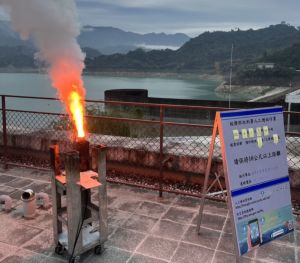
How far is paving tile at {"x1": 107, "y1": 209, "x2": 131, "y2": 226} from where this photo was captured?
4.53 metres

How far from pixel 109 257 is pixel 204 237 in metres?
1.24

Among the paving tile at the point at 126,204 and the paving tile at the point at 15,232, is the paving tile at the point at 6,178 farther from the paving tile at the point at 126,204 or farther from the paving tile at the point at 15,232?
the paving tile at the point at 126,204

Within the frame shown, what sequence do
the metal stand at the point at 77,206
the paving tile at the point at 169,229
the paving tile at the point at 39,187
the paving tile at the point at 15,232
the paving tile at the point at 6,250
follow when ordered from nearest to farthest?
1. the metal stand at the point at 77,206
2. the paving tile at the point at 6,250
3. the paving tile at the point at 15,232
4. the paving tile at the point at 169,229
5. the paving tile at the point at 39,187

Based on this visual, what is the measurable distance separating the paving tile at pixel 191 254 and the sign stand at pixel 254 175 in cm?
59

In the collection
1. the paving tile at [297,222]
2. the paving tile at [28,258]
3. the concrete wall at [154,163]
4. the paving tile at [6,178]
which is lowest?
the paving tile at [28,258]

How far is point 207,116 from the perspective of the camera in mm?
30938

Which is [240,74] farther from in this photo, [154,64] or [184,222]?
[184,222]

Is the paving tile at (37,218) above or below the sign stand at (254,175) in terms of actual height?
below

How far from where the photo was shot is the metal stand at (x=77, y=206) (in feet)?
11.0

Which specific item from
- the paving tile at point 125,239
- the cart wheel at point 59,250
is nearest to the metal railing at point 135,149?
the paving tile at point 125,239

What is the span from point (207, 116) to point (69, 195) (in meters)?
28.3

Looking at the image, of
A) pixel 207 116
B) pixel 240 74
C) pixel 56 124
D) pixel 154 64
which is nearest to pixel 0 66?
pixel 154 64

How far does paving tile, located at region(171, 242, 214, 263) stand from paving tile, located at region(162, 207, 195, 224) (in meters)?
0.63

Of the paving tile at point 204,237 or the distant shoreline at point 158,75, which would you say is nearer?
the paving tile at point 204,237
